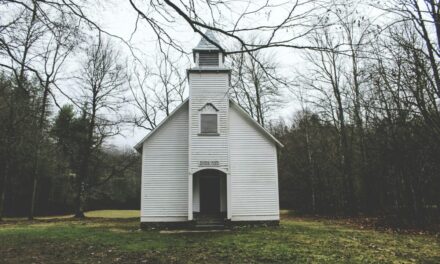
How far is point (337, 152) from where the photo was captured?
89.2 ft

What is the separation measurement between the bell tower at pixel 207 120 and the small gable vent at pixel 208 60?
57mm

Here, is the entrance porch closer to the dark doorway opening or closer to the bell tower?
the dark doorway opening

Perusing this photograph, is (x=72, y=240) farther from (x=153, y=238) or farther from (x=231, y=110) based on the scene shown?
(x=231, y=110)

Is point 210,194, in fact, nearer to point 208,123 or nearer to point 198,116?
point 208,123

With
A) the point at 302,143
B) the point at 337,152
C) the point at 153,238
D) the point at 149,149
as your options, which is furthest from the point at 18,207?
the point at 337,152

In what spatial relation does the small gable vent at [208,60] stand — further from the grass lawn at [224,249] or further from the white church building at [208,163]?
the grass lawn at [224,249]

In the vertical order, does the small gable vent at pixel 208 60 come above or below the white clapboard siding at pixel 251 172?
above

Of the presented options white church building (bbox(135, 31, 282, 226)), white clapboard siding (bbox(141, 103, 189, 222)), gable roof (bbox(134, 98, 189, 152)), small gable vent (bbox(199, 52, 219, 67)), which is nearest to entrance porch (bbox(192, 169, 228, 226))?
white church building (bbox(135, 31, 282, 226))

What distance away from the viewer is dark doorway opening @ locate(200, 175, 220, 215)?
17766mm

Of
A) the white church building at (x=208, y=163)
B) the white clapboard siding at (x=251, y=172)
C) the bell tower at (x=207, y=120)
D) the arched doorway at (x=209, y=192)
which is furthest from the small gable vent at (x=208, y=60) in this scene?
the arched doorway at (x=209, y=192)

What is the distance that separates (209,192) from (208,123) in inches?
149

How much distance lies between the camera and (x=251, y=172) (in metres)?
17.3

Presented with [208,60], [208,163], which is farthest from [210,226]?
[208,60]

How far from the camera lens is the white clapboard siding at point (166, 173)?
16.8m
